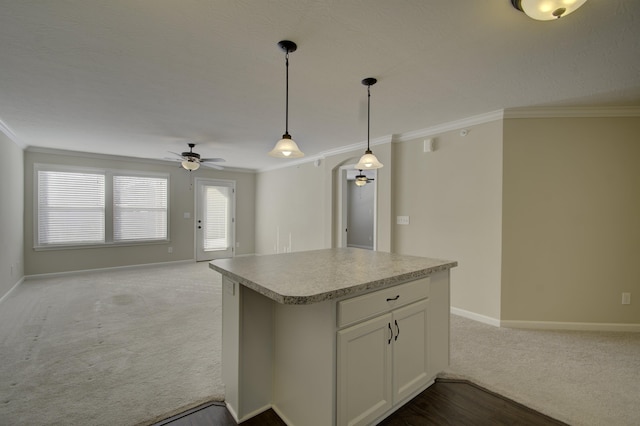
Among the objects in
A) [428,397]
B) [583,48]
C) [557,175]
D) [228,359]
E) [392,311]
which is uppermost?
[583,48]

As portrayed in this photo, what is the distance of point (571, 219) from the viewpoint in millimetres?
3236

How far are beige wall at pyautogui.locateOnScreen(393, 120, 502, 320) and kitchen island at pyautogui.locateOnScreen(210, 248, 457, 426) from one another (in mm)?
1620

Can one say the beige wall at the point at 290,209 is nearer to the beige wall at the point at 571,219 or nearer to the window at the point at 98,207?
the window at the point at 98,207

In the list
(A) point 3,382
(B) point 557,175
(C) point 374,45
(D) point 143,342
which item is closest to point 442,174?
(B) point 557,175

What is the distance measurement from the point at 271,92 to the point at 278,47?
80 centimetres

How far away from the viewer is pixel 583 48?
2.04 metres

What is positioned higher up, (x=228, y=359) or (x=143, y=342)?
(x=228, y=359)

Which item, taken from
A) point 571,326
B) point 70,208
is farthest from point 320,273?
point 70,208

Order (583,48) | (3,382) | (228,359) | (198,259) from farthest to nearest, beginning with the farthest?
(198,259), (3,382), (583,48), (228,359)

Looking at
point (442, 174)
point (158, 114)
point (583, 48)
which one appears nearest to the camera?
point (583, 48)

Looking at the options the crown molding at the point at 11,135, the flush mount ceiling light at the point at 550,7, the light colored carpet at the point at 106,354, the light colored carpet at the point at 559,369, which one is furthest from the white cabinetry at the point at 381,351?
the crown molding at the point at 11,135

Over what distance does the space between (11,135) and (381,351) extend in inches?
237

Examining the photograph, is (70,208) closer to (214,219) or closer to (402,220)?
(214,219)

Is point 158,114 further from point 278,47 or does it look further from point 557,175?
point 557,175
